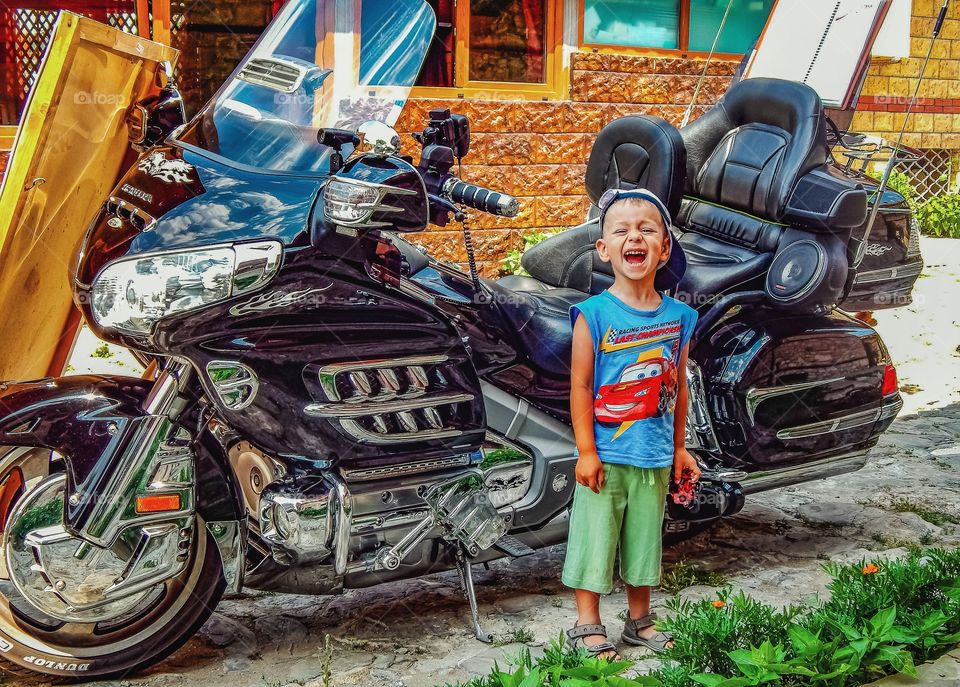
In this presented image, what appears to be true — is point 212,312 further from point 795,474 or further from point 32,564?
point 795,474

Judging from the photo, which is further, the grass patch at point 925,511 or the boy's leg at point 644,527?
the grass patch at point 925,511

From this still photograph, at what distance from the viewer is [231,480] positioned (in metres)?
2.97

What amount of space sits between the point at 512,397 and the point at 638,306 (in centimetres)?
51

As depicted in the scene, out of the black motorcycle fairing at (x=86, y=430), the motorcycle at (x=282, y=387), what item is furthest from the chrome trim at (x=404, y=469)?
the black motorcycle fairing at (x=86, y=430)

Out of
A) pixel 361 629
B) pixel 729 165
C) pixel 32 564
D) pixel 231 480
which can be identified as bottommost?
pixel 361 629

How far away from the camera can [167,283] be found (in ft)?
8.75

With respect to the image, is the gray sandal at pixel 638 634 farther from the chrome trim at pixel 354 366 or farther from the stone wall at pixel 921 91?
the stone wall at pixel 921 91

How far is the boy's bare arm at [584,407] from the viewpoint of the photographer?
2.97 meters

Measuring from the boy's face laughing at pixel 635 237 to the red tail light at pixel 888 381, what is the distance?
151 centimetres

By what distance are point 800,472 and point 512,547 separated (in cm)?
123

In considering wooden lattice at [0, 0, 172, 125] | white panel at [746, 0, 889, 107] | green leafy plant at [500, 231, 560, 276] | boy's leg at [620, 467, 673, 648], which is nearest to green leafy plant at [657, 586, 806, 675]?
boy's leg at [620, 467, 673, 648]

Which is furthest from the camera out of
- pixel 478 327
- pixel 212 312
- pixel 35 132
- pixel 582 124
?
pixel 582 124

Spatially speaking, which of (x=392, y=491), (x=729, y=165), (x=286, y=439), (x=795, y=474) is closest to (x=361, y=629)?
(x=392, y=491)

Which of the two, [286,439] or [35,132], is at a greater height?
[35,132]
